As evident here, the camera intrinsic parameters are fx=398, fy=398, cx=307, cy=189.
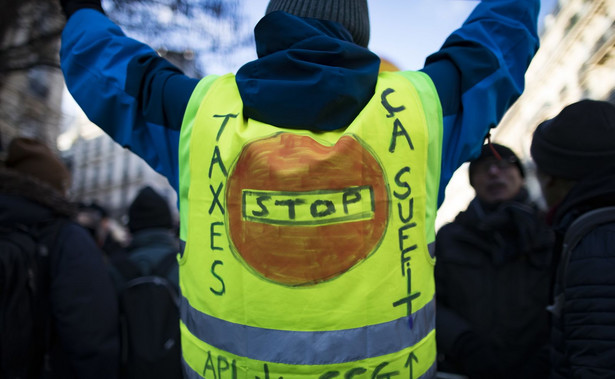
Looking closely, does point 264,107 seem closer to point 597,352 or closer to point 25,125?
point 597,352

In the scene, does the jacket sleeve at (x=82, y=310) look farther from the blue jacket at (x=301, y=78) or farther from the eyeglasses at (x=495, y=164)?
the eyeglasses at (x=495, y=164)

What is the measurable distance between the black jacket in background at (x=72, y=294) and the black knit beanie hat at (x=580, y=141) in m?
2.36

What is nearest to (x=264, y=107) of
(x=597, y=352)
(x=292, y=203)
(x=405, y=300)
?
(x=292, y=203)

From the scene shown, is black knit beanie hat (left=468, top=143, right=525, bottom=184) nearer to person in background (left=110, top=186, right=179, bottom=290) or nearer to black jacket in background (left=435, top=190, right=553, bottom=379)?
black jacket in background (left=435, top=190, right=553, bottom=379)

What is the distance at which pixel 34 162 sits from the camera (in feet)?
8.65

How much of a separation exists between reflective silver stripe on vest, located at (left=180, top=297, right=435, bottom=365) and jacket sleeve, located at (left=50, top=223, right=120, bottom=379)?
139 centimetres

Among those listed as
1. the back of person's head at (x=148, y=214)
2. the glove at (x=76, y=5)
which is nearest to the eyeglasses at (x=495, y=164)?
the glove at (x=76, y=5)

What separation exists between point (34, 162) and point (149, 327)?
1.34 metres

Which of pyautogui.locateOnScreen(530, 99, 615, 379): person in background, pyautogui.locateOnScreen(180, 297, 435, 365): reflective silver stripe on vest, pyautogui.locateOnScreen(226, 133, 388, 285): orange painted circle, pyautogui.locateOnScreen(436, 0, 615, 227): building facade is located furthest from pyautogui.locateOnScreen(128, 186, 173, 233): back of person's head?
pyautogui.locateOnScreen(436, 0, 615, 227): building facade

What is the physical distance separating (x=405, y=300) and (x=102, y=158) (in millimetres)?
57985

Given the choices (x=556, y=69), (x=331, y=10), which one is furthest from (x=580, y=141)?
(x=556, y=69)

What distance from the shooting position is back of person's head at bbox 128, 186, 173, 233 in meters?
3.14

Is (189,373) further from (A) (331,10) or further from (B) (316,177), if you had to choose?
(A) (331,10)

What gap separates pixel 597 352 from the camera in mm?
1265
